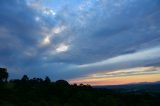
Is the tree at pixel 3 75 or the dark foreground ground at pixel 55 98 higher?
the tree at pixel 3 75

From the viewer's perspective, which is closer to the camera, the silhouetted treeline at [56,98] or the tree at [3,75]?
the silhouetted treeline at [56,98]

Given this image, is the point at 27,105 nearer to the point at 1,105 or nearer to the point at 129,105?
the point at 1,105

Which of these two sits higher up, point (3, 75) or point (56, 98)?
point (3, 75)

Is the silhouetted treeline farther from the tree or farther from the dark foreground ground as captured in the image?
the tree

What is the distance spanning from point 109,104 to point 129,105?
1165 cm

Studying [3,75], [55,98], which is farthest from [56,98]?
[3,75]

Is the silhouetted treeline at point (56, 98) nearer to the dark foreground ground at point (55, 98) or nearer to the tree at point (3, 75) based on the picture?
the dark foreground ground at point (55, 98)

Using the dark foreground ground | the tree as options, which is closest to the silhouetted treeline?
the dark foreground ground

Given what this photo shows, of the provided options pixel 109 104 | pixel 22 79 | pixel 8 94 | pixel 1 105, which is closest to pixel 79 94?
pixel 109 104

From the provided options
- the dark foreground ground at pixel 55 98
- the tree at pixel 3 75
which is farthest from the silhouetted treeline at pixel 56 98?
the tree at pixel 3 75

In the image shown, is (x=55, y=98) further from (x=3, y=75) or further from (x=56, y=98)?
(x=3, y=75)

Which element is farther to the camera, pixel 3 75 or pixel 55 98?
pixel 3 75

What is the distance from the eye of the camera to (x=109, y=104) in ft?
258

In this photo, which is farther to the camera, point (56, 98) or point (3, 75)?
point (3, 75)
